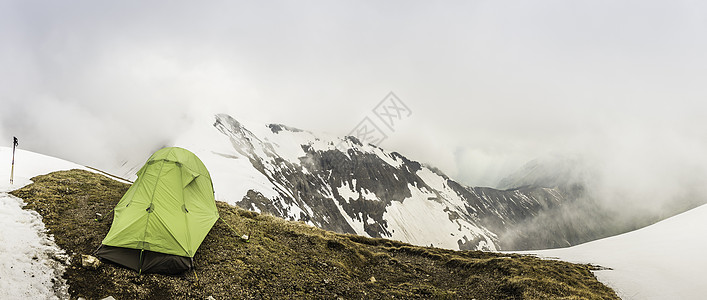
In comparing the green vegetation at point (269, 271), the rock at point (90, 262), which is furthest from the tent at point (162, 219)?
the green vegetation at point (269, 271)

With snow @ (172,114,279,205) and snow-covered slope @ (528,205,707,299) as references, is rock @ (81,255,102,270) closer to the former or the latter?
snow-covered slope @ (528,205,707,299)

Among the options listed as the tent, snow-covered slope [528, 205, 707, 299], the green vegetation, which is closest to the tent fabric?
the tent

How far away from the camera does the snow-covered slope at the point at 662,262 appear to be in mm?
12337

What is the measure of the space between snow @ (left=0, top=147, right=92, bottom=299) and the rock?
494 mm

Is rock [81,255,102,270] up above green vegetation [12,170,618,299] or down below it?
above

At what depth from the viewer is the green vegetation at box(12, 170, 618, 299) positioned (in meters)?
9.23

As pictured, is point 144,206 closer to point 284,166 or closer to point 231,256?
point 231,256

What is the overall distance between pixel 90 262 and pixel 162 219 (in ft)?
7.62

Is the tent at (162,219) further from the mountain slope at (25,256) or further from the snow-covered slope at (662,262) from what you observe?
the snow-covered slope at (662,262)

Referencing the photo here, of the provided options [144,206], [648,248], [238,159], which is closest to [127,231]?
[144,206]

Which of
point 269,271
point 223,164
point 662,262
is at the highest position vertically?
point 269,271

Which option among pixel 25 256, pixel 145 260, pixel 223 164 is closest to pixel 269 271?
pixel 145 260

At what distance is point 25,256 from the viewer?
8383 millimetres

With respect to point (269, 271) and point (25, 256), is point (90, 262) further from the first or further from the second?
point (269, 271)
